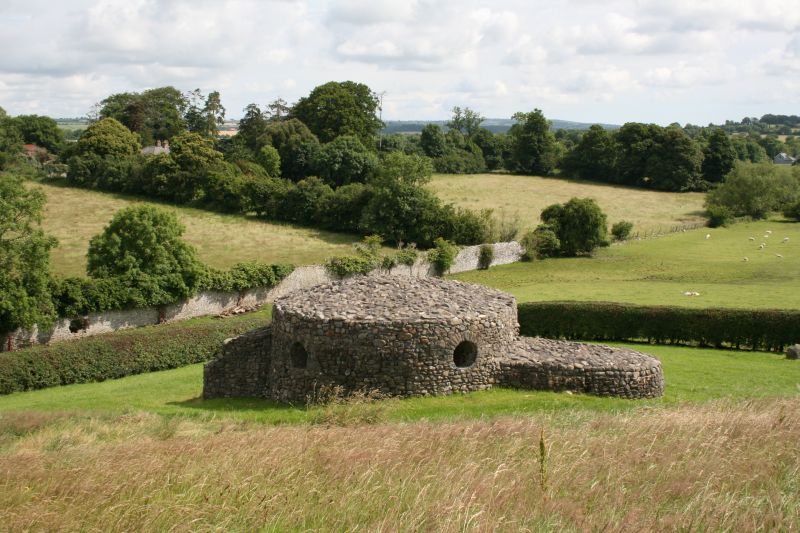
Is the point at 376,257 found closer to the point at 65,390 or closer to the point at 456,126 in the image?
the point at 65,390

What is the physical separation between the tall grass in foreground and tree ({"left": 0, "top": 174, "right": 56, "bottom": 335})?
19975mm

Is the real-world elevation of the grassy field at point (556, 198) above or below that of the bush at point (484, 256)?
above

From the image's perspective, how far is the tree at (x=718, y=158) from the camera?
9225 centimetres

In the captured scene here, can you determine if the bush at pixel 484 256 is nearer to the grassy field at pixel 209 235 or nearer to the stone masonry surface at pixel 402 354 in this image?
the grassy field at pixel 209 235

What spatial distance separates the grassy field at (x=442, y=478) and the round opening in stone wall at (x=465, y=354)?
6.81 metres

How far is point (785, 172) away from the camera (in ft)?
269

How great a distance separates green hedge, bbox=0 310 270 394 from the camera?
1006 inches

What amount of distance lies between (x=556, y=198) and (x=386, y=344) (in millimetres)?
66005

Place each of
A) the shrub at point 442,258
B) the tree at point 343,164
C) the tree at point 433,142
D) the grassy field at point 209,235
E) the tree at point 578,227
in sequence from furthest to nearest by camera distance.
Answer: the tree at point 433,142
the tree at point 343,164
the tree at point 578,227
the grassy field at point 209,235
the shrub at point 442,258

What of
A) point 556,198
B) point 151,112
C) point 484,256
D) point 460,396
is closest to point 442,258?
point 484,256

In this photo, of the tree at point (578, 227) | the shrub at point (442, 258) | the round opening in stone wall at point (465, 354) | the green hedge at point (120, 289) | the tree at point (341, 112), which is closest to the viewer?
the round opening in stone wall at point (465, 354)

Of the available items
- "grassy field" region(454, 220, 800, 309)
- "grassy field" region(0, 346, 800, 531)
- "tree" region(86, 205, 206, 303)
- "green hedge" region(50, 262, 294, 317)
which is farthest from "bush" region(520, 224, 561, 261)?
"grassy field" region(0, 346, 800, 531)

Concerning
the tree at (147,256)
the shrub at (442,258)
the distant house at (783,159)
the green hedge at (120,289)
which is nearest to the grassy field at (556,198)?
the shrub at (442,258)

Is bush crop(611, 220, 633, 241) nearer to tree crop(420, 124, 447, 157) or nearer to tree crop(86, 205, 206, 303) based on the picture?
tree crop(86, 205, 206, 303)
